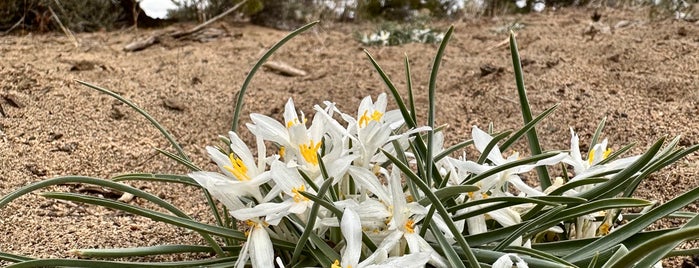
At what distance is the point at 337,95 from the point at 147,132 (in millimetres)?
839

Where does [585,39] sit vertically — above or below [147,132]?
above

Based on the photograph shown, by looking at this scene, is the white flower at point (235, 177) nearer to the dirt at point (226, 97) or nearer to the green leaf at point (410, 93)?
the green leaf at point (410, 93)

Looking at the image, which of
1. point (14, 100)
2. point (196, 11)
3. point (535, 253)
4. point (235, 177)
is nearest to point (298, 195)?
point (235, 177)

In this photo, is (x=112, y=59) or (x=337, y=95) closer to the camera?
(x=337, y=95)

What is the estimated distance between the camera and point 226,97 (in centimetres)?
260

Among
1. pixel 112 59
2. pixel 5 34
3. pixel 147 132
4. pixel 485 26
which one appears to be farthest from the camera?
pixel 485 26

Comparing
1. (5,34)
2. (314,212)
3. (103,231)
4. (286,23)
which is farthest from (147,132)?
(286,23)

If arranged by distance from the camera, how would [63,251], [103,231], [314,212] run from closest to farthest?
[314,212] < [63,251] < [103,231]

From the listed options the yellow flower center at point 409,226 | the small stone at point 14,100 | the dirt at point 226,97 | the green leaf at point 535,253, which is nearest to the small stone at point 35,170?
the dirt at point 226,97

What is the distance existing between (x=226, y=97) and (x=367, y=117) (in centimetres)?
164

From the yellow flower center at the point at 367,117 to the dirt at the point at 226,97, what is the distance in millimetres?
497

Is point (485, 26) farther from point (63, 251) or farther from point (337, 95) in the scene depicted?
point (63, 251)

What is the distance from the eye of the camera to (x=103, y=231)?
1.39 meters

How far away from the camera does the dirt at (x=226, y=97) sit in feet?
5.04
